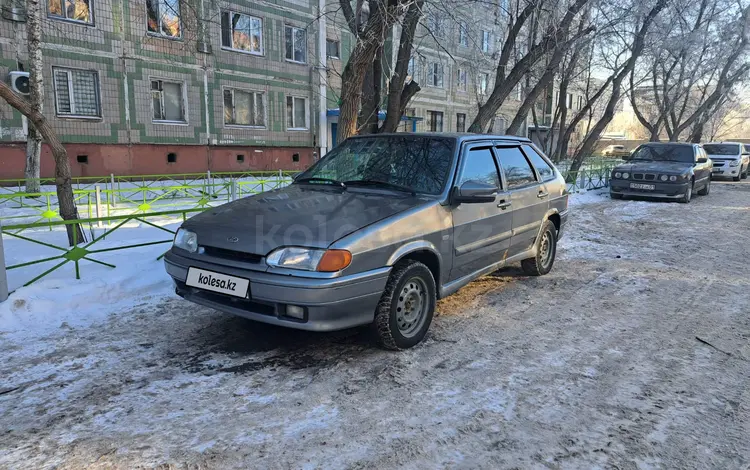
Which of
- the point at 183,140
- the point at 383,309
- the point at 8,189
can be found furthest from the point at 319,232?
the point at 183,140

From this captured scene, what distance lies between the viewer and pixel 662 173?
43.6 feet

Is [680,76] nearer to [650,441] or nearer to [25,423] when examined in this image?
[650,441]

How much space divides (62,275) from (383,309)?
3.69 metres

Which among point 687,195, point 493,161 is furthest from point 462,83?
point 493,161

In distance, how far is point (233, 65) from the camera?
19922mm

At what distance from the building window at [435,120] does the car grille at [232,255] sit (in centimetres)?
2760

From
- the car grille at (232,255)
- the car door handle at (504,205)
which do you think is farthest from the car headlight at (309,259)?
the car door handle at (504,205)

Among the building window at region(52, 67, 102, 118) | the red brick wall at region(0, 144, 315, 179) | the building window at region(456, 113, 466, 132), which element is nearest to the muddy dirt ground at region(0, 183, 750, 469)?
the red brick wall at region(0, 144, 315, 179)

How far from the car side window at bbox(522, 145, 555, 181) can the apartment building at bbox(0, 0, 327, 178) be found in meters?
10.1

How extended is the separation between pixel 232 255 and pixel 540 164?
3818mm

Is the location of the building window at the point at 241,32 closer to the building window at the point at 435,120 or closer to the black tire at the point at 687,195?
the building window at the point at 435,120

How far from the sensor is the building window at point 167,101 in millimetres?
18125

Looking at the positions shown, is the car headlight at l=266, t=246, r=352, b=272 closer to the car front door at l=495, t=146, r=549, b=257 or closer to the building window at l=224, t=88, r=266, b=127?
the car front door at l=495, t=146, r=549, b=257

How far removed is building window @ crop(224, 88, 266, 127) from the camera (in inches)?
793
